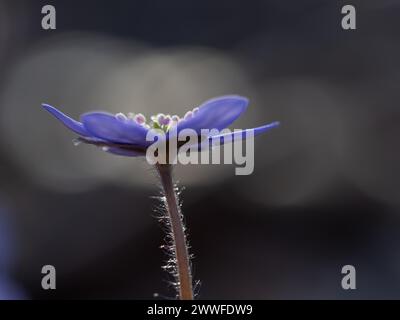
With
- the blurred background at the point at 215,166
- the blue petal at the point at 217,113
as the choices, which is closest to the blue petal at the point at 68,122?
the blue petal at the point at 217,113

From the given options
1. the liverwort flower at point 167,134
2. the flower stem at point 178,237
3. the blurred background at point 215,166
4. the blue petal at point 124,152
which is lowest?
the flower stem at point 178,237

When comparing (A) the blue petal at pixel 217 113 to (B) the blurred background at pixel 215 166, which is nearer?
(A) the blue petal at pixel 217 113

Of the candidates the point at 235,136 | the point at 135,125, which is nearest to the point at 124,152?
the point at 135,125

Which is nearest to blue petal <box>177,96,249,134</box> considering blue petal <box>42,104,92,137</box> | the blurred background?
blue petal <box>42,104,92,137</box>

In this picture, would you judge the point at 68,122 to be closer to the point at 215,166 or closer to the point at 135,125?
the point at 135,125

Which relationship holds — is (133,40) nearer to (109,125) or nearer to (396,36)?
(396,36)

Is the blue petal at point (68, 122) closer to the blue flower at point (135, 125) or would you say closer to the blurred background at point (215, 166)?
the blue flower at point (135, 125)
